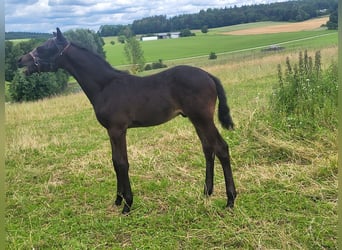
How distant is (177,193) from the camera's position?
13.8 feet

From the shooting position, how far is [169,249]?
3162mm

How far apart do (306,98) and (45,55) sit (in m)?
4.18

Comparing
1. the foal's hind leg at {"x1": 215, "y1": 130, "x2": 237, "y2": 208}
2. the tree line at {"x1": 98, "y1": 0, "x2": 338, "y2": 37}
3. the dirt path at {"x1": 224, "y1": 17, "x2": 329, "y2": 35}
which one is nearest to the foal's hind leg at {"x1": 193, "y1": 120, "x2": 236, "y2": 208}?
the foal's hind leg at {"x1": 215, "y1": 130, "x2": 237, "y2": 208}

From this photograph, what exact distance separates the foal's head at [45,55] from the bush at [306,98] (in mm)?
3579

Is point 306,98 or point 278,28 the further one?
point 278,28

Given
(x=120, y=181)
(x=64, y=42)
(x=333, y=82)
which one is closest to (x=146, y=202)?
(x=120, y=181)

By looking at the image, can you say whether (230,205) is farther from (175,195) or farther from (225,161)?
(175,195)

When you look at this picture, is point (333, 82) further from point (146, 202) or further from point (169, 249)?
point (169, 249)

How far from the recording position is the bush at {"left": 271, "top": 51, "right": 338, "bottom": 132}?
18.1 feet

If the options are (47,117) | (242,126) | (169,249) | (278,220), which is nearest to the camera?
(169,249)

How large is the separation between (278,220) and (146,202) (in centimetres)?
152

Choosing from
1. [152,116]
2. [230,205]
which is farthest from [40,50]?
[230,205]

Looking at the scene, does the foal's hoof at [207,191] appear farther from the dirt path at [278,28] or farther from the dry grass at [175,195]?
the dirt path at [278,28]

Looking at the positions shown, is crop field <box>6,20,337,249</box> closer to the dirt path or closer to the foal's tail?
the foal's tail
